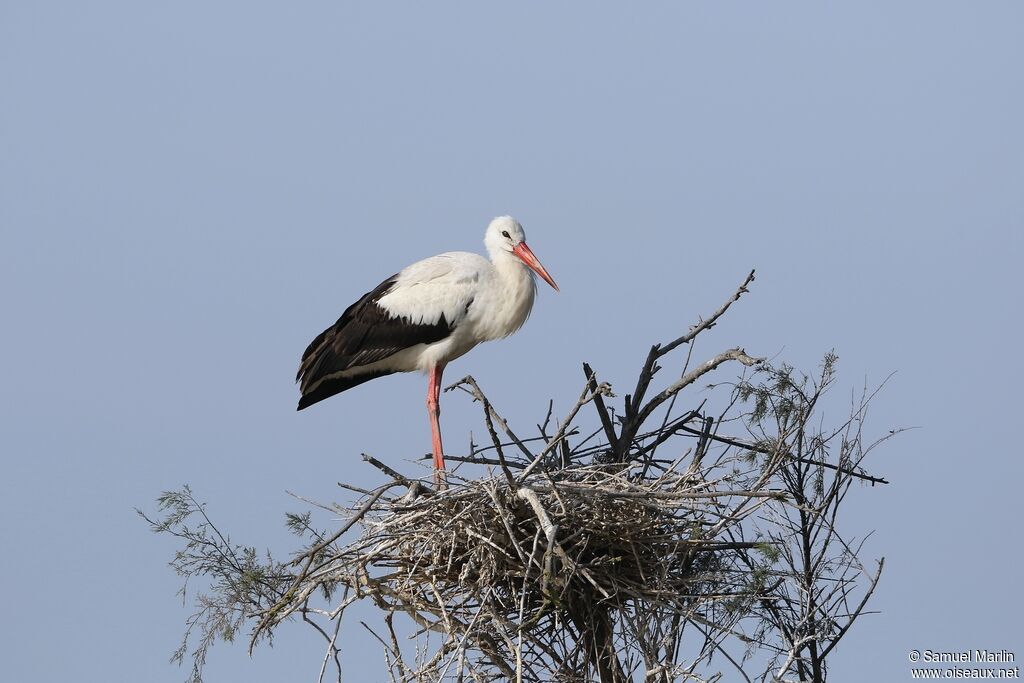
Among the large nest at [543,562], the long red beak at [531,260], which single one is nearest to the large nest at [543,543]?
the large nest at [543,562]

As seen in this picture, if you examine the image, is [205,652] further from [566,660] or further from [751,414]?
[751,414]

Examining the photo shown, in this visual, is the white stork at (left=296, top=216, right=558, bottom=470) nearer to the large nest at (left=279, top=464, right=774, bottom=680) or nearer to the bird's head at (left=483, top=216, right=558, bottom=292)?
the bird's head at (left=483, top=216, right=558, bottom=292)

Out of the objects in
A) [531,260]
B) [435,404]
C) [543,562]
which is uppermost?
Answer: [531,260]

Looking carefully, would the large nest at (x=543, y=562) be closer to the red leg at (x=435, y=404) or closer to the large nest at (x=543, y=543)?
the large nest at (x=543, y=543)

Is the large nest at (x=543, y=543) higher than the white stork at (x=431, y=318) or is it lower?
lower

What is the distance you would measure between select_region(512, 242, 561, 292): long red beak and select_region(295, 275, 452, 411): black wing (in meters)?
0.77

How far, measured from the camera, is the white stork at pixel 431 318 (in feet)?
34.6

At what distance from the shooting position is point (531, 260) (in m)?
10.9

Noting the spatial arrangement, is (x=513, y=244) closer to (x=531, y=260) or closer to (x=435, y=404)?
(x=531, y=260)

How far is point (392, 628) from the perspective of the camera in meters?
7.79

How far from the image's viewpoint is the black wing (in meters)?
10.6

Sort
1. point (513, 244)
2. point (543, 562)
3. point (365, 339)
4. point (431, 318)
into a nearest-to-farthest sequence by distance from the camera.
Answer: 1. point (543, 562)
2. point (431, 318)
3. point (365, 339)
4. point (513, 244)

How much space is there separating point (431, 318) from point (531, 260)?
88 centimetres

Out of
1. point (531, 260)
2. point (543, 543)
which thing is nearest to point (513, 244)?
point (531, 260)
